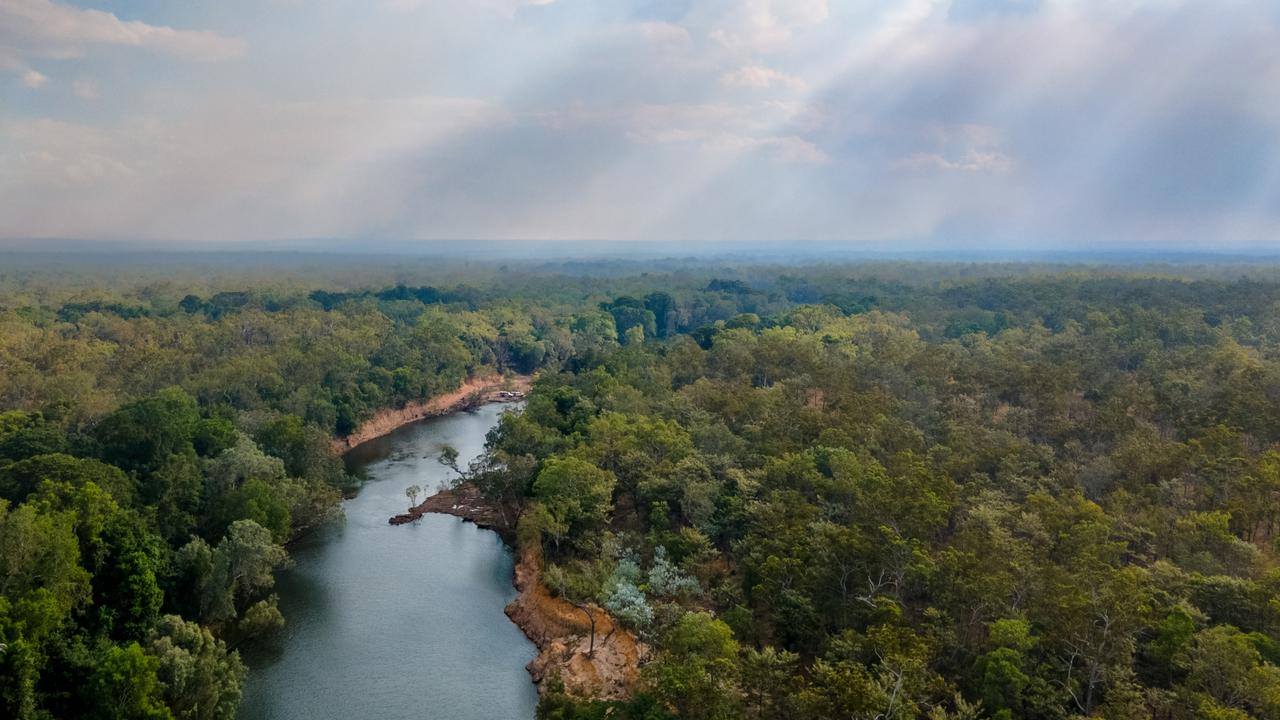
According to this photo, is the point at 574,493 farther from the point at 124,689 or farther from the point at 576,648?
the point at 124,689

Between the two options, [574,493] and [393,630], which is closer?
[393,630]

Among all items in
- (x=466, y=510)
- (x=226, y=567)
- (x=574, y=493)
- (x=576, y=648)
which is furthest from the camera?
(x=466, y=510)

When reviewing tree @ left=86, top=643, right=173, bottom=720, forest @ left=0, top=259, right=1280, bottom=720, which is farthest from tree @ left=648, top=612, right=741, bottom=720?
tree @ left=86, top=643, right=173, bottom=720

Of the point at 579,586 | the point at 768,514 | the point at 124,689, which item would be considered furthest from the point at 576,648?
the point at 124,689

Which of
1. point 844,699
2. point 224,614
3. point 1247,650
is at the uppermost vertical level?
point 1247,650

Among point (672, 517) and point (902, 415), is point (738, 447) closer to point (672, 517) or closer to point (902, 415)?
point (672, 517)


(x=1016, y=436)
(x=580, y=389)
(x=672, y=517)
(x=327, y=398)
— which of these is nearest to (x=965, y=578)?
(x=672, y=517)

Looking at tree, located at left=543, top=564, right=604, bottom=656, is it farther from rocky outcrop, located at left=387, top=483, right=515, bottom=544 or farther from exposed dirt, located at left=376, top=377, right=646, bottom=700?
rocky outcrop, located at left=387, top=483, right=515, bottom=544
